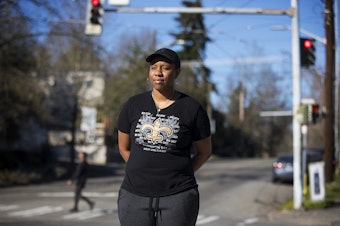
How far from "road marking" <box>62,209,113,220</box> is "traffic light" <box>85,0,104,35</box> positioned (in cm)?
473

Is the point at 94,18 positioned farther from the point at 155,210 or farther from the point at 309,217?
the point at 155,210

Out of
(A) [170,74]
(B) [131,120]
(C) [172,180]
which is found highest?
(A) [170,74]

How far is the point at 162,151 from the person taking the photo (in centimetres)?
330

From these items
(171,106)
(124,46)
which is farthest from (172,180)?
(124,46)

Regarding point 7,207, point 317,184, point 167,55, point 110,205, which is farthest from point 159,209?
point 110,205

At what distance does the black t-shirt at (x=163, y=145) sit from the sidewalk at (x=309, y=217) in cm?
802

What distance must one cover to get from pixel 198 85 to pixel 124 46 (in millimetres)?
14256

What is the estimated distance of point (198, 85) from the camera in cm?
5084

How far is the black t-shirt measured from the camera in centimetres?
329

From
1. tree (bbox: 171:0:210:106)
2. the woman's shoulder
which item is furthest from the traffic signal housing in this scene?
tree (bbox: 171:0:210:106)

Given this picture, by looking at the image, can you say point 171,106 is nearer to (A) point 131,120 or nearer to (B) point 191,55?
(A) point 131,120

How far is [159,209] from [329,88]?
1596 cm

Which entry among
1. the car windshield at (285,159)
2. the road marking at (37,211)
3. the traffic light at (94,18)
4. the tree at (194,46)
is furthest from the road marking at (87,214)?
the tree at (194,46)

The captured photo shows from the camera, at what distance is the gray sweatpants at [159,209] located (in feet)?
10.7
